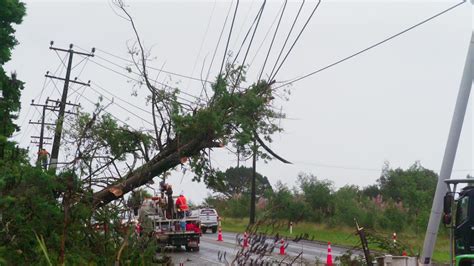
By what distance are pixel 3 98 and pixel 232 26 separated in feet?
15.2

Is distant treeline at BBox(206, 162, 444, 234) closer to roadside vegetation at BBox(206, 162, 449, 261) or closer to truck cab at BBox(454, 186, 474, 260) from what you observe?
roadside vegetation at BBox(206, 162, 449, 261)

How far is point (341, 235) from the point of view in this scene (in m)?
36.9

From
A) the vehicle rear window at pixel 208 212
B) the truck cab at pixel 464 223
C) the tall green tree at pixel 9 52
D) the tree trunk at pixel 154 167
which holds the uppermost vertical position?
the tall green tree at pixel 9 52

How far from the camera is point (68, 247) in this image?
884cm

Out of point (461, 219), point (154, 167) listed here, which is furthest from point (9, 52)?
point (461, 219)

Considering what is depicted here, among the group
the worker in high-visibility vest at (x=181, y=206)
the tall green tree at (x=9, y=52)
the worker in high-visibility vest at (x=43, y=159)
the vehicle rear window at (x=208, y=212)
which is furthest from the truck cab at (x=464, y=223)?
the vehicle rear window at (x=208, y=212)

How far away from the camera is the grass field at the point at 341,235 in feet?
71.4

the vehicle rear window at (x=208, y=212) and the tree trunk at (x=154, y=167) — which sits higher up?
the vehicle rear window at (x=208, y=212)

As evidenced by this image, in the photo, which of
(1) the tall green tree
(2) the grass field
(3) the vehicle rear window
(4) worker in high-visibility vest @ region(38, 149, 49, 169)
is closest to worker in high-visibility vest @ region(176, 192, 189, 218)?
(2) the grass field

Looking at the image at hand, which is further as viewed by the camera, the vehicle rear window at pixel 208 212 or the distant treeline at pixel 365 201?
the vehicle rear window at pixel 208 212

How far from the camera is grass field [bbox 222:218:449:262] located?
2176 cm

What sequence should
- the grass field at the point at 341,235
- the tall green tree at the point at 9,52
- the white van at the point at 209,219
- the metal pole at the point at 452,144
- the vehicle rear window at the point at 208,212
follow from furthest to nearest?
the white van at the point at 209,219 → the vehicle rear window at the point at 208,212 → the grass field at the point at 341,235 → the metal pole at the point at 452,144 → the tall green tree at the point at 9,52

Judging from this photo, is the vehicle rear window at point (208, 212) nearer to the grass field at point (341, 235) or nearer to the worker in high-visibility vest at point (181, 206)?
the grass field at point (341, 235)

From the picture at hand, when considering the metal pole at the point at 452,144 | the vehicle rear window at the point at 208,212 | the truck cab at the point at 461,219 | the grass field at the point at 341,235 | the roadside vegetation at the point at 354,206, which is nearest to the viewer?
the truck cab at the point at 461,219
